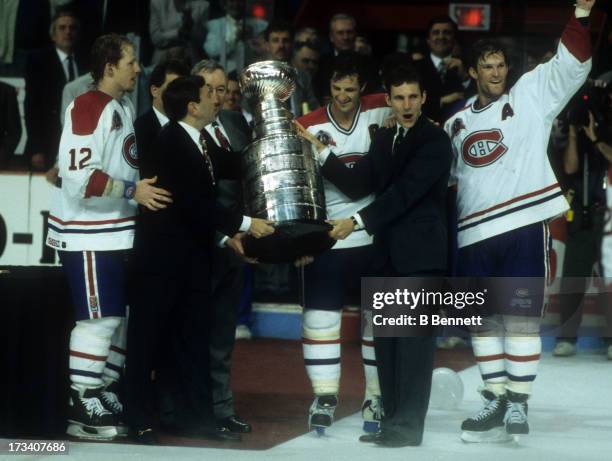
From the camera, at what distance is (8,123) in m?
8.62

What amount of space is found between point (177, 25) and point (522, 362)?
405 centimetres

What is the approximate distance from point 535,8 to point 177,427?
5.57 m

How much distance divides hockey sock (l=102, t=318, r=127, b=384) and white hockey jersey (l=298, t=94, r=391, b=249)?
1.06 metres

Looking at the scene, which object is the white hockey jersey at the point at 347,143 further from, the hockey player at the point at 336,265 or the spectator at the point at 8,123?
the spectator at the point at 8,123

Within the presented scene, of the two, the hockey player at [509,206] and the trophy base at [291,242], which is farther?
the hockey player at [509,206]

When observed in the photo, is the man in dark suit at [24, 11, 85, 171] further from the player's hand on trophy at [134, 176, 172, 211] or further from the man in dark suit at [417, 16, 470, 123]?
the player's hand on trophy at [134, 176, 172, 211]

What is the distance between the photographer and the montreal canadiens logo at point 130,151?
5582mm

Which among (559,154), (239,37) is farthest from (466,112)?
(239,37)

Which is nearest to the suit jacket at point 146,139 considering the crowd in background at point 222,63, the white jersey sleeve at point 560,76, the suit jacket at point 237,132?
the suit jacket at point 237,132

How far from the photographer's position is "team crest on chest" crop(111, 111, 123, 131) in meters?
5.50

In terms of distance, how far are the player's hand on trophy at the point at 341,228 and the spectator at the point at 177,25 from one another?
11.5 feet

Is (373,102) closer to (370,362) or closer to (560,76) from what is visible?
(560,76)

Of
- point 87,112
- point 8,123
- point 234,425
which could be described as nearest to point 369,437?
point 234,425

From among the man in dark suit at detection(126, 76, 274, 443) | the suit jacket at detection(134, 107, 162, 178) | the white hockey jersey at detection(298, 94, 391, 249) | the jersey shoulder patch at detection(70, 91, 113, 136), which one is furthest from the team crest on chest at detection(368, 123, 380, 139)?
the jersey shoulder patch at detection(70, 91, 113, 136)
